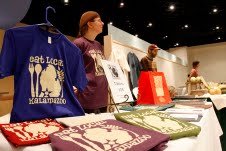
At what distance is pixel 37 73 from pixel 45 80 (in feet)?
0.15

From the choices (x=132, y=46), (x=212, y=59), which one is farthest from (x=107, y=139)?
(x=212, y=59)

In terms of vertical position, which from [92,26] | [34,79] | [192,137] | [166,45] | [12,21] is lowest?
[192,137]

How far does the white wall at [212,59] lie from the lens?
1154 cm

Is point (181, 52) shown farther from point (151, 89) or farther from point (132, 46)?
point (151, 89)

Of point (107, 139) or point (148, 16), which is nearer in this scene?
point (107, 139)

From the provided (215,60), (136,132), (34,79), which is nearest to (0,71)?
(34,79)

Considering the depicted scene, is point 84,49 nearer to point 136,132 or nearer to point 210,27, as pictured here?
point 136,132

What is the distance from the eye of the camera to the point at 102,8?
6254mm

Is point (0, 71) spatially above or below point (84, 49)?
below

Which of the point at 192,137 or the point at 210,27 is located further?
the point at 210,27

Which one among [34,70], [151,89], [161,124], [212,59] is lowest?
[161,124]

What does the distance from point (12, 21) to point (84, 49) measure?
1.12m

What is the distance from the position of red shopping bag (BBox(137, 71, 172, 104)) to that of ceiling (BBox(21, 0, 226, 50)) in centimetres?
322

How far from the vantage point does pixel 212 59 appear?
11781 mm
